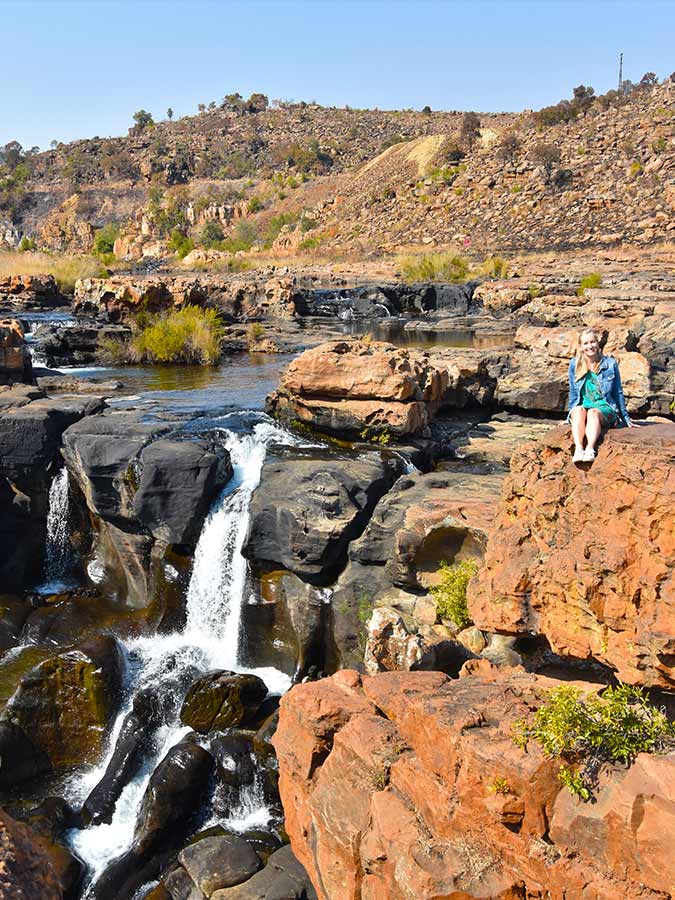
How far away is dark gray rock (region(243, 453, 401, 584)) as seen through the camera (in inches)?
332

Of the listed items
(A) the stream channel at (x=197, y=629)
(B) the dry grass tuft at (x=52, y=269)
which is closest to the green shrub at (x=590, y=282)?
(A) the stream channel at (x=197, y=629)

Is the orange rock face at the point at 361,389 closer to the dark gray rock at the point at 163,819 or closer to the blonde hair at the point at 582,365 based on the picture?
the blonde hair at the point at 582,365

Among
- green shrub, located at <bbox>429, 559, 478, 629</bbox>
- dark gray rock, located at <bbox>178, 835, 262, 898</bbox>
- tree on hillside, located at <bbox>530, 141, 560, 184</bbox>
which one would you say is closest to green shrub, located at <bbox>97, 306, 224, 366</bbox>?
green shrub, located at <bbox>429, 559, 478, 629</bbox>

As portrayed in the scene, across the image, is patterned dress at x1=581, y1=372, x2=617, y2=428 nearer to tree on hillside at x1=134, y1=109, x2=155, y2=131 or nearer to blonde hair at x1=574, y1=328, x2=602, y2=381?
blonde hair at x1=574, y1=328, x2=602, y2=381

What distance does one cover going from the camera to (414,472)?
31.6 ft

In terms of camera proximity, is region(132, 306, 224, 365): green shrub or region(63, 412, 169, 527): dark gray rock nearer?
region(63, 412, 169, 527): dark gray rock

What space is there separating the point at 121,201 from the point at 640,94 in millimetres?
50611

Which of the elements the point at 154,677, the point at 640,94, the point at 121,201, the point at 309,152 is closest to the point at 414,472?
the point at 154,677

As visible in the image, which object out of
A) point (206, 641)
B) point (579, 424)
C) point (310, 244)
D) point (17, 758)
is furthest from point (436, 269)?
point (579, 424)

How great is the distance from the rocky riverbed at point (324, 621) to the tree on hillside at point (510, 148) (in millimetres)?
37307

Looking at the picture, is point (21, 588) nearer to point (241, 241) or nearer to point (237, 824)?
point (237, 824)

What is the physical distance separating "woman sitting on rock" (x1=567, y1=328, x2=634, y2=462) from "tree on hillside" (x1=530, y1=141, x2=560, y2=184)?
43.4 metres

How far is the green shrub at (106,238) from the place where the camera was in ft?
208

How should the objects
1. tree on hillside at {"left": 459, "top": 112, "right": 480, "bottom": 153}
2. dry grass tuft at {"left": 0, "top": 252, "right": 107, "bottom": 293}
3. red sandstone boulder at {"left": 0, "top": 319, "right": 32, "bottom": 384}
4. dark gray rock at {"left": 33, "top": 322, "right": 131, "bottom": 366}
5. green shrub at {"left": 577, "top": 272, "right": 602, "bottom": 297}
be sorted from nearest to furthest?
red sandstone boulder at {"left": 0, "top": 319, "right": 32, "bottom": 384} → dark gray rock at {"left": 33, "top": 322, "right": 131, "bottom": 366} → green shrub at {"left": 577, "top": 272, "right": 602, "bottom": 297} → dry grass tuft at {"left": 0, "top": 252, "right": 107, "bottom": 293} → tree on hillside at {"left": 459, "top": 112, "right": 480, "bottom": 153}
